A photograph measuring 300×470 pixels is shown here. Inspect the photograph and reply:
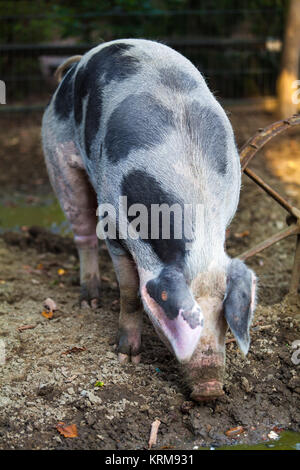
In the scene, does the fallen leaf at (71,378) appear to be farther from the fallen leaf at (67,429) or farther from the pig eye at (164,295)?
the pig eye at (164,295)

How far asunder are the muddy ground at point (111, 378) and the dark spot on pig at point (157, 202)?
75cm

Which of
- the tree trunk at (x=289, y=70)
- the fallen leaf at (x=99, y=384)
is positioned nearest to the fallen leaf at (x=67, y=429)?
the fallen leaf at (x=99, y=384)

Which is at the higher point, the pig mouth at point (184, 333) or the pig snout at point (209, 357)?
the pig mouth at point (184, 333)

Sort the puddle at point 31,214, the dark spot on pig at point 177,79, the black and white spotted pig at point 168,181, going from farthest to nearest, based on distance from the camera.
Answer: the puddle at point 31,214, the dark spot on pig at point 177,79, the black and white spotted pig at point 168,181

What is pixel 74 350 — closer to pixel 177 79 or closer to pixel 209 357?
pixel 209 357

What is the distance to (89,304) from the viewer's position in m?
4.02

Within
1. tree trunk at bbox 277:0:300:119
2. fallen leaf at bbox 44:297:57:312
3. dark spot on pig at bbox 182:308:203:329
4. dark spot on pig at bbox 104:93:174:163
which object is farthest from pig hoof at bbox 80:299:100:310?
tree trunk at bbox 277:0:300:119

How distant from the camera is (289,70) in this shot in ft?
25.6

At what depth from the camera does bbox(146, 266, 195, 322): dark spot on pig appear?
251cm

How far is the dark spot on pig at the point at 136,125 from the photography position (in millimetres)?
2932

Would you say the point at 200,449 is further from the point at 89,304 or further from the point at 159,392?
the point at 89,304

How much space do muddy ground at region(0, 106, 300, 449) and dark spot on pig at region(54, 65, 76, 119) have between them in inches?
45.1

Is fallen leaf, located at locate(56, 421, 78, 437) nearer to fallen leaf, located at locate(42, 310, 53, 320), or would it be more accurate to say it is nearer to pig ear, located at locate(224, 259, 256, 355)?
pig ear, located at locate(224, 259, 256, 355)

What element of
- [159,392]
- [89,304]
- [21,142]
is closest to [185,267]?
[159,392]
